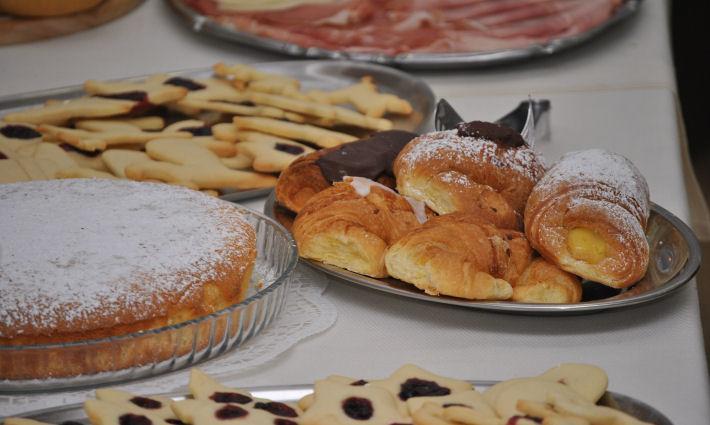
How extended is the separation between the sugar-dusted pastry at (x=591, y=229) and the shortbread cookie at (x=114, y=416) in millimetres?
417

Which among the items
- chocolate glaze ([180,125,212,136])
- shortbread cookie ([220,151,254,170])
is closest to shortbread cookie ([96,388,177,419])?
shortbread cookie ([220,151,254,170])

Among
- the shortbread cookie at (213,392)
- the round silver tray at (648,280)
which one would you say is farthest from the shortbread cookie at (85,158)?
the shortbread cookie at (213,392)

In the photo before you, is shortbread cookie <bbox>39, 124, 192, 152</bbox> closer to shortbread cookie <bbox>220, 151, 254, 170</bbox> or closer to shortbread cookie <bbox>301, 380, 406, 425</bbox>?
shortbread cookie <bbox>220, 151, 254, 170</bbox>

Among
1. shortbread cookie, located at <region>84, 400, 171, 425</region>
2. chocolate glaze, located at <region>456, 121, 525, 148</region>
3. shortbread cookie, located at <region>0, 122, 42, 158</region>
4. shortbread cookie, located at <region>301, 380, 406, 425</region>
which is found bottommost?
shortbread cookie, located at <region>84, 400, 171, 425</region>

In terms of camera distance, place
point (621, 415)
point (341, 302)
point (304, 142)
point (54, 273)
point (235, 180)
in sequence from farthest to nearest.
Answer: point (304, 142), point (235, 180), point (341, 302), point (54, 273), point (621, 415)

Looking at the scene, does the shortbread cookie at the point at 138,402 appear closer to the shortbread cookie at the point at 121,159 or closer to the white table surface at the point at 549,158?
the white table surface at the point at 549,158

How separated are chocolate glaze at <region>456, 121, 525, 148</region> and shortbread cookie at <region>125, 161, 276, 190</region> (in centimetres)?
30

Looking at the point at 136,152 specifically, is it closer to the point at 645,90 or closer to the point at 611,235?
the point at 611,235

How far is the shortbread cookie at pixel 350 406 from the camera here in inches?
26.9

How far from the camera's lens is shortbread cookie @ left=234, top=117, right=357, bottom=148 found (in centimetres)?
135

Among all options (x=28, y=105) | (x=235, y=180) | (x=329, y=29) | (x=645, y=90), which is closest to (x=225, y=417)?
(x=235, y=180)

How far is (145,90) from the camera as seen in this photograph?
148 centimetres

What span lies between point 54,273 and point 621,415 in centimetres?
48

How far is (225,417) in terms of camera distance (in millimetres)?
686
